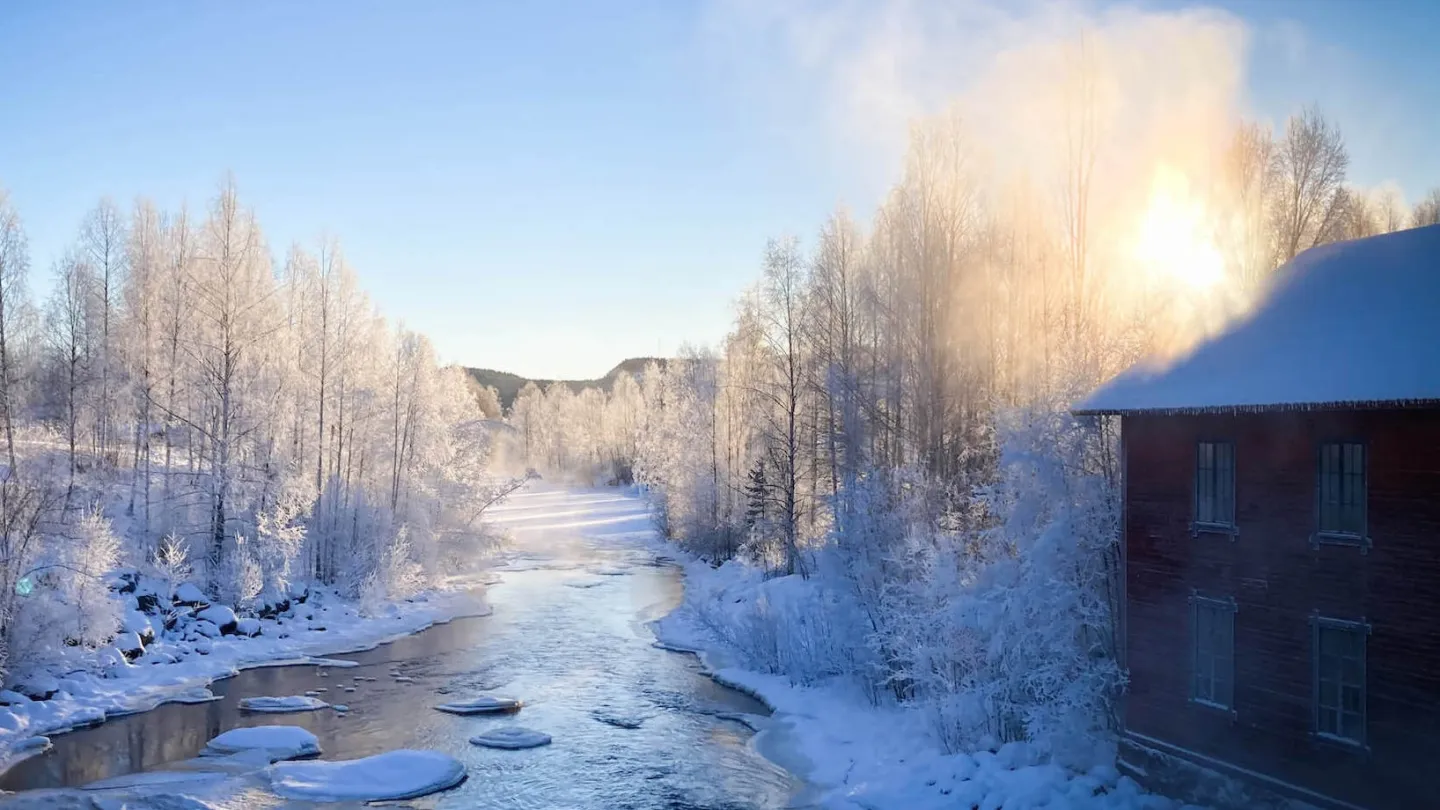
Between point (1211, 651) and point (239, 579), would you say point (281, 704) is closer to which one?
point (239, 579)

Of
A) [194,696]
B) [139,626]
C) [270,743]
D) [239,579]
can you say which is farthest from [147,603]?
[270,743]

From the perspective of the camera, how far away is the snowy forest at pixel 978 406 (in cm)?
1791

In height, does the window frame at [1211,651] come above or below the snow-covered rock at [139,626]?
above

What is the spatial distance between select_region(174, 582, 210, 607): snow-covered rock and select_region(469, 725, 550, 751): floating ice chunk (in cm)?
1476

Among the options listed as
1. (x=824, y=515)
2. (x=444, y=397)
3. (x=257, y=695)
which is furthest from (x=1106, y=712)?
(x=444, y=397)

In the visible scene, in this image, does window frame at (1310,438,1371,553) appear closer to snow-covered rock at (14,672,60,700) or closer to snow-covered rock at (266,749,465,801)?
snow-covered rock at (266,749,465,801)

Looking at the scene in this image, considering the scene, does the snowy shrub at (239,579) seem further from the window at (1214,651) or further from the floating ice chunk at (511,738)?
the window at (1214,651)

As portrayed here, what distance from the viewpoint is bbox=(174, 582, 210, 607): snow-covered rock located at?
29.6 metres

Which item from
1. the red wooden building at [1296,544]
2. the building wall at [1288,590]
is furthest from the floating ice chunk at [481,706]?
the building wall at [1288,590]

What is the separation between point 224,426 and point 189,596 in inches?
239

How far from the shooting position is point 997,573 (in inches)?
726

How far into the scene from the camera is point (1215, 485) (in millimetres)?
15008

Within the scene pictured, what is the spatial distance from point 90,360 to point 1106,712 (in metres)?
42.6

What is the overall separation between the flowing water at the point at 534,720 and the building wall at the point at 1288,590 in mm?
7565
